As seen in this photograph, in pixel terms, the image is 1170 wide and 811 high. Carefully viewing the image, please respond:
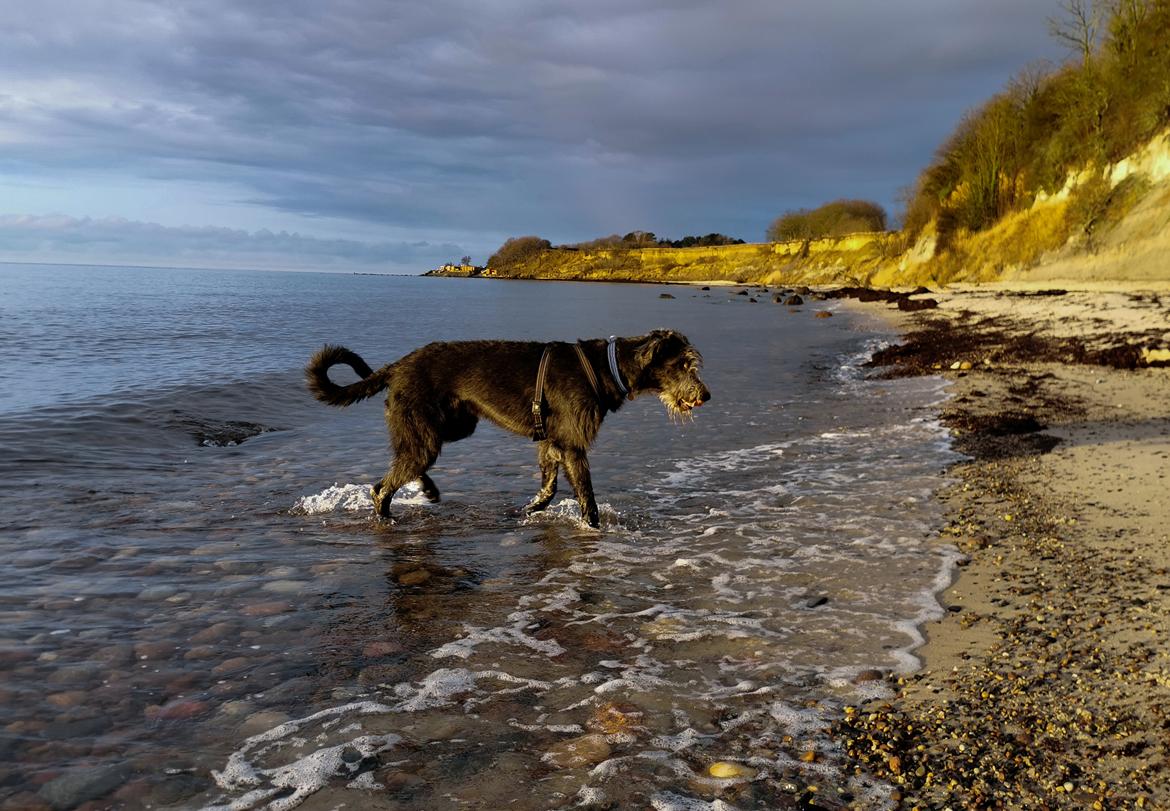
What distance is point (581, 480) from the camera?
7172mm

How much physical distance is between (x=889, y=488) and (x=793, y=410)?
20.6 ft

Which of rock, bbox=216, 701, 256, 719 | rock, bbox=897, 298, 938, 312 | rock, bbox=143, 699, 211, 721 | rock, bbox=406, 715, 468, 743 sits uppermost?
rock, bbox=897, 298, 938, 312

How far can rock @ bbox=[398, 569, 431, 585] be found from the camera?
19.0 feet

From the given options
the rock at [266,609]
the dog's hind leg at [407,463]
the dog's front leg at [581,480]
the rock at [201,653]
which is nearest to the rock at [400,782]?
the rock at [201,653]

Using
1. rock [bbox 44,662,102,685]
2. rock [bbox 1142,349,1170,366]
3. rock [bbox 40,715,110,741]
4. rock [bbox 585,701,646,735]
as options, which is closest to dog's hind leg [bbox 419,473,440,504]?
rock [bbox 44,662,102,685]

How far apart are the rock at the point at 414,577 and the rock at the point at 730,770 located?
322cm

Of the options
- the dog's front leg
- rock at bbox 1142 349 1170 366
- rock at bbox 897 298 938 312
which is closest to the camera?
the dog's front leg

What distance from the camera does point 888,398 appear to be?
14805mm

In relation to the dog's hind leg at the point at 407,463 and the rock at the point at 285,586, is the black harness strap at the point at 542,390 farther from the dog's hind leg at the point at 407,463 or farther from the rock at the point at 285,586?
the rock at the point at 285,586

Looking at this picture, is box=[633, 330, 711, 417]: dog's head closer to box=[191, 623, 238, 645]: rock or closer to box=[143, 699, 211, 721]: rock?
box=[191, 623, 238, 645]: rock

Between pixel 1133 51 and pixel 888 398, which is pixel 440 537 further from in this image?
pixel 1133 51

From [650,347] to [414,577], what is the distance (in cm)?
325

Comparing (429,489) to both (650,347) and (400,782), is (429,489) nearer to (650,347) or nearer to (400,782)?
(650,347)

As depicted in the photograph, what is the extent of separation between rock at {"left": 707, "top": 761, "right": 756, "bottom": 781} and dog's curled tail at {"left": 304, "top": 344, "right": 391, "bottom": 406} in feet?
17.3
